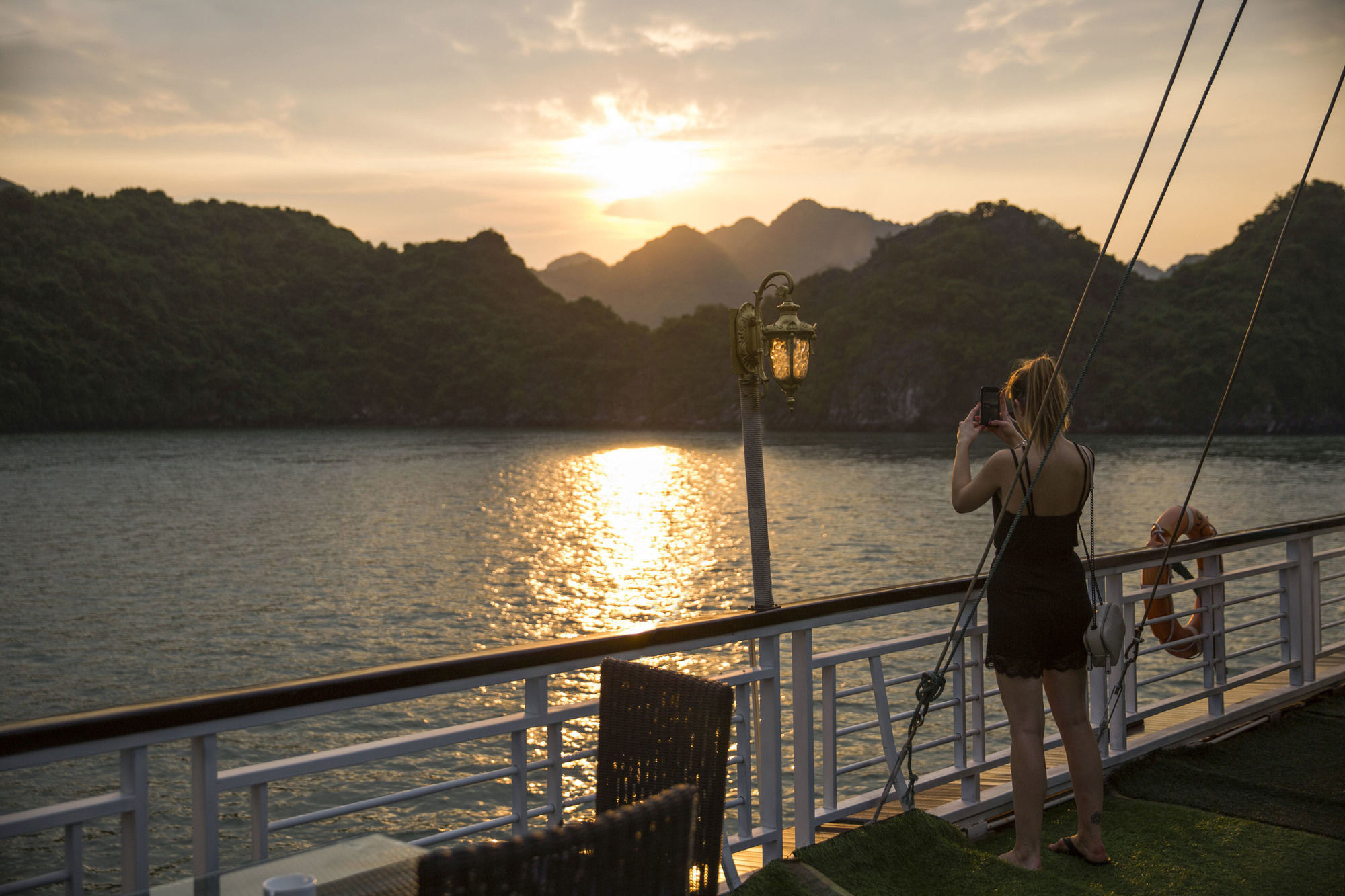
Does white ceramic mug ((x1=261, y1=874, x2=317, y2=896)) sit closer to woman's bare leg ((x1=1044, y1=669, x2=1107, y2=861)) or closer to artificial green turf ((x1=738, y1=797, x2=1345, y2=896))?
artificial green turf ((x1=738, y1=797, x2=1345, y2=896))

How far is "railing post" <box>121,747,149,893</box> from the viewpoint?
5.52 feet

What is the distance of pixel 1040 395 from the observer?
8.33 feet

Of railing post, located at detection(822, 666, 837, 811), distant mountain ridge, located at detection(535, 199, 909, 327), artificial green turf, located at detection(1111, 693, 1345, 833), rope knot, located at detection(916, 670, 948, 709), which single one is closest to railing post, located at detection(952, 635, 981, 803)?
rope knot, located at detection(916, 670, 948, 709)

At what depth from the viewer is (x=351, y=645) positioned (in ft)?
94.0

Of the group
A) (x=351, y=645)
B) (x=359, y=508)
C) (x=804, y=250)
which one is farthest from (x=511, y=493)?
(x=804, y=250)

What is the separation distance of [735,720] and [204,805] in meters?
1.42

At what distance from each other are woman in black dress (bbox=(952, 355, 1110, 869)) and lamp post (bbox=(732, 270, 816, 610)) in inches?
23.1

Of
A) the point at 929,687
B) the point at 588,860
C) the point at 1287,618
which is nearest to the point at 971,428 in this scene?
the point at 929,687

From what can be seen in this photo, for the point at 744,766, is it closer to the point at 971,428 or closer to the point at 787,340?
the point at 971,428

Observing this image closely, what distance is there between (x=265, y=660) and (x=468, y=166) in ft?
178

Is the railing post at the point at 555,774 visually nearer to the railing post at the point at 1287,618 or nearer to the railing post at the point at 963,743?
the railing post at the point at 963,743

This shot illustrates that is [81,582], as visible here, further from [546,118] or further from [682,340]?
[682,340]

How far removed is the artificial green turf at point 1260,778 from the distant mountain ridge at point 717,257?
154 metres

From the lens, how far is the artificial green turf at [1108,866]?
8.82 feet
